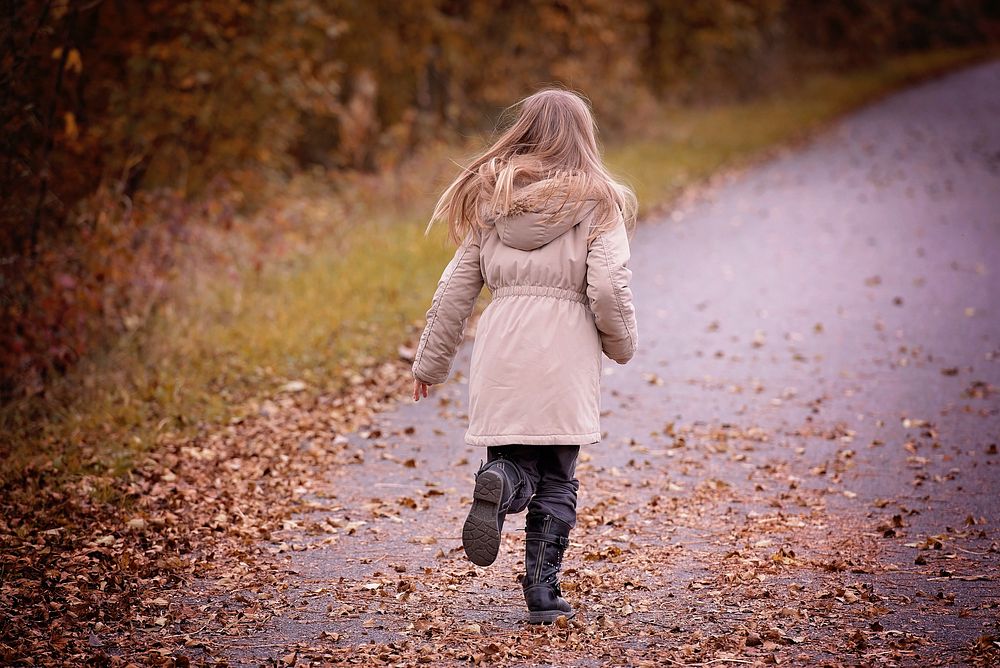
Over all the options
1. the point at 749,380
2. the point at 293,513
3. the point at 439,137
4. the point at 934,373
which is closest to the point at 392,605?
the point at 293,513

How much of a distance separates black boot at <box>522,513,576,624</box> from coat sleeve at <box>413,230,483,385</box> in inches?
29.0

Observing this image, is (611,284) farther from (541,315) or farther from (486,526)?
(486,526)

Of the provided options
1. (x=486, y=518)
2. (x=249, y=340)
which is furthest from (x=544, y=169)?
(x=249, y=340)

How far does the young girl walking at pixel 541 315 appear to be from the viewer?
13.4 feet

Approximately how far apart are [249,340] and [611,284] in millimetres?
4792

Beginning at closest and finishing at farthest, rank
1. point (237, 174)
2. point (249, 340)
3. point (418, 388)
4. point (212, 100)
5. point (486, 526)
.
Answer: point (486, 526) → point (418, 388) → point (249, 340) → point (212, 100) → point (237, 174)

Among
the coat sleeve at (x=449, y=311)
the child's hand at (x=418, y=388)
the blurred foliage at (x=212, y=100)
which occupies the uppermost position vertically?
the blurred foliage at (x=212, y=100)

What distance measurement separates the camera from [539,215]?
4.09m

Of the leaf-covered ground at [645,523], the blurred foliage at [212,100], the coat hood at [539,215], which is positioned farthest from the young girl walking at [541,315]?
the blurred foliage at [212,100]

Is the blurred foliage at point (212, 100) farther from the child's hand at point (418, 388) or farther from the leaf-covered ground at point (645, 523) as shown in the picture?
the child's hand at point (418, 388)

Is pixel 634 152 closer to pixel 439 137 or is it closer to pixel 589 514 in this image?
pixel 439 137

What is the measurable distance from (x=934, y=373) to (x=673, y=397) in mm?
1999

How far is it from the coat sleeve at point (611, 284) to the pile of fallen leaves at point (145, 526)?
1.99 m

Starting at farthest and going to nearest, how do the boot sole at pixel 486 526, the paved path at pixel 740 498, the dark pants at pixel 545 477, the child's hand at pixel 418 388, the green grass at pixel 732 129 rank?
the green grass at pixel 732 129 → the child's hand at pixel 418 388 → the dark pants at pixel 545 477 → the paved path at pixel 740 498 → the boot sole at pixel 486 526
